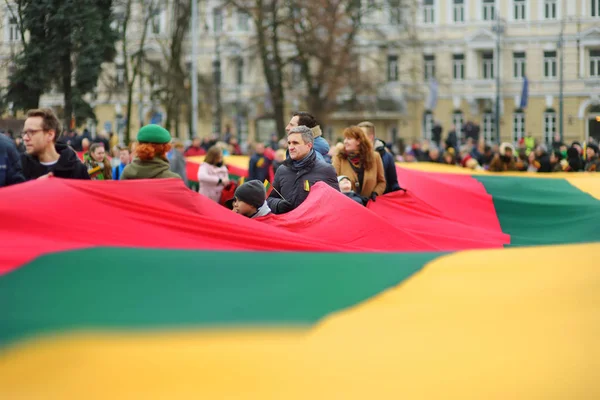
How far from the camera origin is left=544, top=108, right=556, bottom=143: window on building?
220 feet

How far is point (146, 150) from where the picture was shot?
29.6 feet

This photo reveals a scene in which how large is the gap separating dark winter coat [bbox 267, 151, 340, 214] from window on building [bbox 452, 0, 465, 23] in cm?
6044

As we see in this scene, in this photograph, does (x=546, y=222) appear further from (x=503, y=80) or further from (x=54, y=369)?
(x=503, y=80)

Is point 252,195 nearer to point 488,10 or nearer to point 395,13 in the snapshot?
point 395,13

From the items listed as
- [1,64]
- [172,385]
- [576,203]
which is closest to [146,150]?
[172,385]

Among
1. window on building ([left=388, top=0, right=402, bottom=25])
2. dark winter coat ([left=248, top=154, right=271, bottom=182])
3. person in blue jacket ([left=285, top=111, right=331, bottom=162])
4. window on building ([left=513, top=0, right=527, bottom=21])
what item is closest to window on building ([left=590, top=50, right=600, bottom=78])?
window on building ([left=513, top=0, right=527, bottom=21])

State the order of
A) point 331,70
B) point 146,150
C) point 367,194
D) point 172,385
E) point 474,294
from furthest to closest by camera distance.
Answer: point 331,70 → point 367,194 → point 146,150 → point 474,294 → point 172,385

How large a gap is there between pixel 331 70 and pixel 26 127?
118 ft

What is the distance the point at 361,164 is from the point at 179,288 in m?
6.84

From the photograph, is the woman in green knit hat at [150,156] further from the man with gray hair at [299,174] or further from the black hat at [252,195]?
the man with gray hair at [299,174]

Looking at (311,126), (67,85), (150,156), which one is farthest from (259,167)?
(150,156)

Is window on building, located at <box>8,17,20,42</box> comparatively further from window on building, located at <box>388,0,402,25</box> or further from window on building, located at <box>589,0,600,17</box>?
window on building, located at <box>589,0,600,17</box>

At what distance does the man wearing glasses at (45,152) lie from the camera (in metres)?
8.02

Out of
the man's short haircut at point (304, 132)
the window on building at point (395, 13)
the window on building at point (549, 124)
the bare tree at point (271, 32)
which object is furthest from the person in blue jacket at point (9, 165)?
the window on building at point (549, 124)
